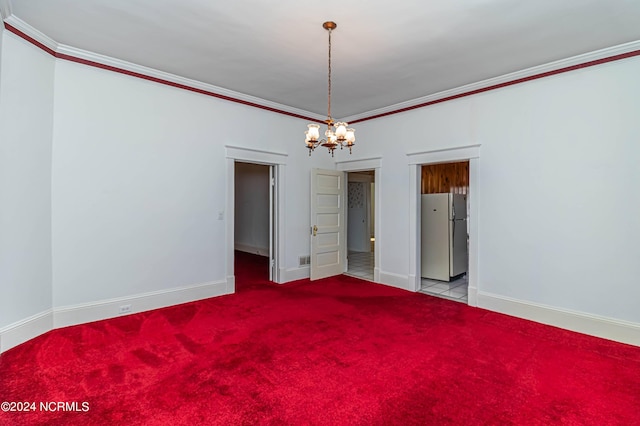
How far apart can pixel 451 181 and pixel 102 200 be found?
262 inches

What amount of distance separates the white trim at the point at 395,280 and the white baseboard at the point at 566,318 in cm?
116

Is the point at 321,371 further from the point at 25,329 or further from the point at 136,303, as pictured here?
the point at 25,329

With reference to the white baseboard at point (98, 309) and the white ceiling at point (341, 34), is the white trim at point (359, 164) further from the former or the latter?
the white baseboard at point (98, 309)

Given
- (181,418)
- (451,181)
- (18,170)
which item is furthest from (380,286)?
(18,170)

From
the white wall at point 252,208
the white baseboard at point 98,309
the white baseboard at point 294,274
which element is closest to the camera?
the white baseboard at point 98,309

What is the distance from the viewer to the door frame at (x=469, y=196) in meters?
4.63

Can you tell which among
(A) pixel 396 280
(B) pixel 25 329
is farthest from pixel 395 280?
(B) pixel 25 329

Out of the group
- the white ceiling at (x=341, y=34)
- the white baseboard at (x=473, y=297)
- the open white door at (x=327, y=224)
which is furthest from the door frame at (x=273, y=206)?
the white baseboard at (x=473, y=297)

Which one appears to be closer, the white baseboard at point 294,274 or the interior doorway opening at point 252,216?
the white baseboard at point 294,274

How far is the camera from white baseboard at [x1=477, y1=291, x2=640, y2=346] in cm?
347

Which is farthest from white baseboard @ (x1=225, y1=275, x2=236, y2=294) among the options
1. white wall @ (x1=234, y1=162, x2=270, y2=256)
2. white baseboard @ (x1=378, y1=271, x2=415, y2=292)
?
white wall @ (x1=234, y1=162, x2=270, y2=256)

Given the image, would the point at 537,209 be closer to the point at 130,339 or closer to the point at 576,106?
the point at 576,106

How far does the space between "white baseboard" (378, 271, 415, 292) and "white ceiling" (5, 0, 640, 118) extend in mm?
3027

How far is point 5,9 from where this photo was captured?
2.86m
